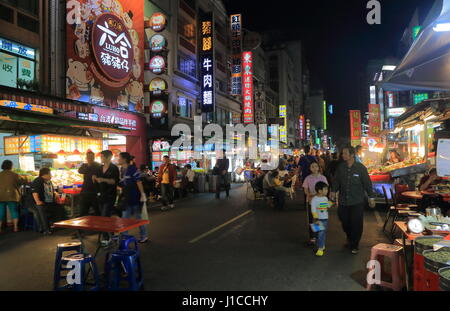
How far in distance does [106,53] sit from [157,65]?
126 inches

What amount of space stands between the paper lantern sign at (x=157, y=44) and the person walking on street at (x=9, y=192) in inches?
483

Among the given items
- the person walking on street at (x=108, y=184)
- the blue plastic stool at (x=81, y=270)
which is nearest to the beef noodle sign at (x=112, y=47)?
the person walking on street at (x=108, y=184)

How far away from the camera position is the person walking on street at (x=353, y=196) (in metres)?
6.54

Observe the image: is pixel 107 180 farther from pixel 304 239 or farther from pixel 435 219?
pixel 435 219

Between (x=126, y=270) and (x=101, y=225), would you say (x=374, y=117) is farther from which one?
(x=126, y=270)

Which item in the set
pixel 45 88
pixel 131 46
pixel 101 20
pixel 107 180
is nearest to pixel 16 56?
pixel 45 88

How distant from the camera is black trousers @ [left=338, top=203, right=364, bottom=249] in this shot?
21.5 feet

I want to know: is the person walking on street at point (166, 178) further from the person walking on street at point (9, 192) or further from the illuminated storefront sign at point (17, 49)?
the illuminated storefront sign at point (17, 49)

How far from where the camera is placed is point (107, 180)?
25.1ft

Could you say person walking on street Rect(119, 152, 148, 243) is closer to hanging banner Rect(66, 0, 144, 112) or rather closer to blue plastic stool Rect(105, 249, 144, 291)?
blue plastic stool Rect(105, 249, 144, 291)

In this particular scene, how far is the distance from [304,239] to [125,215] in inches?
166

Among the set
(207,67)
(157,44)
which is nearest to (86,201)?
(157,44)

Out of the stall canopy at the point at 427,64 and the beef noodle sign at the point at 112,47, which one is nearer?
the stall canopy at the point at 427,64

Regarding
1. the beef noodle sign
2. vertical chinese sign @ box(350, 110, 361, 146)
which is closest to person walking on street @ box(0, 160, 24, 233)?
the beef noodle sign
